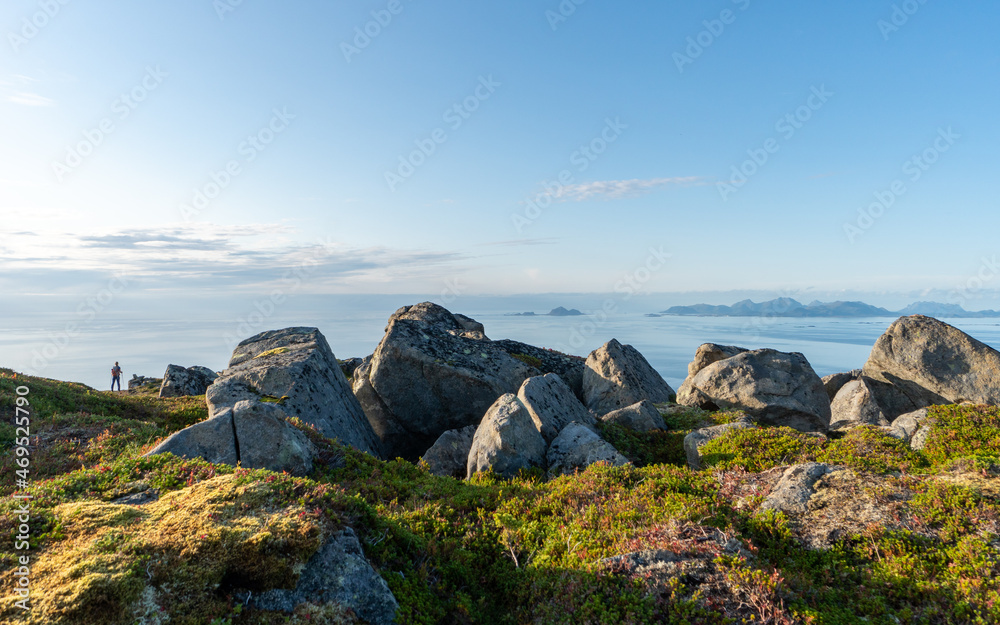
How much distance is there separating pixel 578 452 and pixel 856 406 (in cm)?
1719

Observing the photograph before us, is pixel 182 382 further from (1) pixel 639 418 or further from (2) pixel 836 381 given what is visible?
(2) pixel 836 381

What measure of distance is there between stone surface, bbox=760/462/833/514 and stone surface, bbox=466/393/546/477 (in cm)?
675

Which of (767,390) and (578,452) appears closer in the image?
(578,452)

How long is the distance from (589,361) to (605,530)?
17589 mm

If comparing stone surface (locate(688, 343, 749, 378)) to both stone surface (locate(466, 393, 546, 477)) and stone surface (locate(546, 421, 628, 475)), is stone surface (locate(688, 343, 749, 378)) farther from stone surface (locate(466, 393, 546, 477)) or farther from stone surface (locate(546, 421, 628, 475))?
stone surface (locate(466, 393, 546, 477))

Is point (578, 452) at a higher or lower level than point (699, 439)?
lower

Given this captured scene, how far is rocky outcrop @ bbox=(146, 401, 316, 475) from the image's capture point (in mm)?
12805

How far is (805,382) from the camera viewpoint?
24562mm

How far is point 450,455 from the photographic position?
18.3 meters

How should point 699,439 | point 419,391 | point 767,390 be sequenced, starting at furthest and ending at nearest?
point 767,390 < point 419,391 < point 699,439

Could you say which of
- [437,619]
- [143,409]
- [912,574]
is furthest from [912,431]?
[143,409]

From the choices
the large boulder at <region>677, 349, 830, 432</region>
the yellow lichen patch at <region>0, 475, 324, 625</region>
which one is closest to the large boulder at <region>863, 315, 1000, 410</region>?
the large boulder at <region>677, 349, 830, 432</region>

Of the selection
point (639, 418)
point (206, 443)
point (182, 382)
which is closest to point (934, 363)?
point (639, 418)

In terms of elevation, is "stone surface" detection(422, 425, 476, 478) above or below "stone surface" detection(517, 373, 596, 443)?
below
